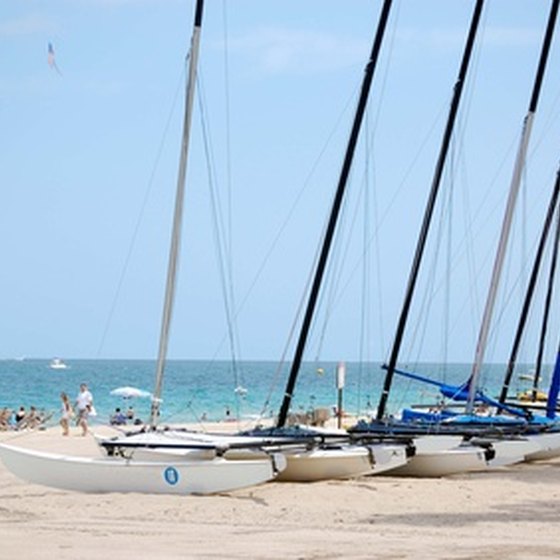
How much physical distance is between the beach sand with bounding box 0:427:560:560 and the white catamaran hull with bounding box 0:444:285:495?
25 cm

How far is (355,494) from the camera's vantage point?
23141 mm

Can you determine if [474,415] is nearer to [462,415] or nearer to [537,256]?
[462,415]

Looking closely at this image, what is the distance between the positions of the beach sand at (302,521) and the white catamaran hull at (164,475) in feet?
0.81

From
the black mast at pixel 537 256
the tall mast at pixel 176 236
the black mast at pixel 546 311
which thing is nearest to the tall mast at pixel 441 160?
the black mast at pixel 537 256

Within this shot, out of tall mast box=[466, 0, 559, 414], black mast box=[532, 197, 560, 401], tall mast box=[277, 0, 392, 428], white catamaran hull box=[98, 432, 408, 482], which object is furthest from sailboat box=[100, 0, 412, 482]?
black mast box=[532, 197, 560, 401]

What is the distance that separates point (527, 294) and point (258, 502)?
2270 centimetres

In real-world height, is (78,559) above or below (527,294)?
below

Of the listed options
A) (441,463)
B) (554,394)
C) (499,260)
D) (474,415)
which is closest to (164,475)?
(441,463)

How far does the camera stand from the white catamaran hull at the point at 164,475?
22406mm

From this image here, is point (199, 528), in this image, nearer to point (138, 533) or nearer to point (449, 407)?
point (138, 533)

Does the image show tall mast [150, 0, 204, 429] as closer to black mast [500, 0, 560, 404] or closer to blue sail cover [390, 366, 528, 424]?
blue sail cover [390, 366, 528, 424]

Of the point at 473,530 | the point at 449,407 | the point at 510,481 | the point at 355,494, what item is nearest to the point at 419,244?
the point at 449,407

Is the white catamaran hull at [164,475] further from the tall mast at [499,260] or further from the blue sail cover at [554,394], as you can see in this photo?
the blue sail cover at [554,394]

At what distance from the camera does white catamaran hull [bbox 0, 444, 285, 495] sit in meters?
22.4
